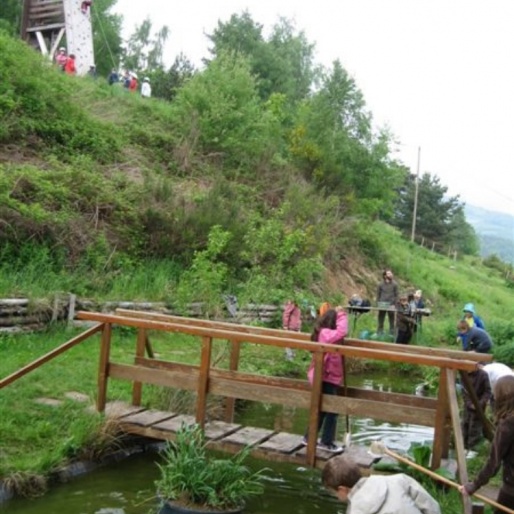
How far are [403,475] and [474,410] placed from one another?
14.4ft

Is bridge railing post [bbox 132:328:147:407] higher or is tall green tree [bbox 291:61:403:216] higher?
tall green tree [bbox 291:61:403:216]

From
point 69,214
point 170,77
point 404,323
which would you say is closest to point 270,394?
point 404,323

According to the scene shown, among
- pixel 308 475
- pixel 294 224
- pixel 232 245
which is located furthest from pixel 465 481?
pixel 294 224

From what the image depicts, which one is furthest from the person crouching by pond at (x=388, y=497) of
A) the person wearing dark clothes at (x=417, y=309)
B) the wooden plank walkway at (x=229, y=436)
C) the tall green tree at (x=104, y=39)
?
the tall green tree at (x=104, y=39)

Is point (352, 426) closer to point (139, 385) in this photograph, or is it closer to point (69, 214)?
point (139, 385)

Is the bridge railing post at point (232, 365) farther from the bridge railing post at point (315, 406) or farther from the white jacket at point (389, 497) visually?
the white jacket at point (389, 497)

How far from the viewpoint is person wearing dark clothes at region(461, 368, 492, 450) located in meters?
8.59

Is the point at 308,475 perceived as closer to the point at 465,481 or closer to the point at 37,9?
the point at 465,481

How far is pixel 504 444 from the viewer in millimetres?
5164

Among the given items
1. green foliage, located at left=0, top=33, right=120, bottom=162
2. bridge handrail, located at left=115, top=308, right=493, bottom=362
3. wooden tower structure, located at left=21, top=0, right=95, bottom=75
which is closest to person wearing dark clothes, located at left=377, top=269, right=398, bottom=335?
green foliage, located at left=0, top=33, right=120, bottom=162

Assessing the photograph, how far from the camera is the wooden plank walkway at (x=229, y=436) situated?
762cm

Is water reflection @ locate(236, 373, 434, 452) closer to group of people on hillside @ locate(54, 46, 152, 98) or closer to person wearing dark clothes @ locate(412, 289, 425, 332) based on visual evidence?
person wearing dark clothes @ locate(412, 289, 425, 332)

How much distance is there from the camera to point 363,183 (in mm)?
30828

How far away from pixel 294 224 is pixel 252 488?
16.6 meters
